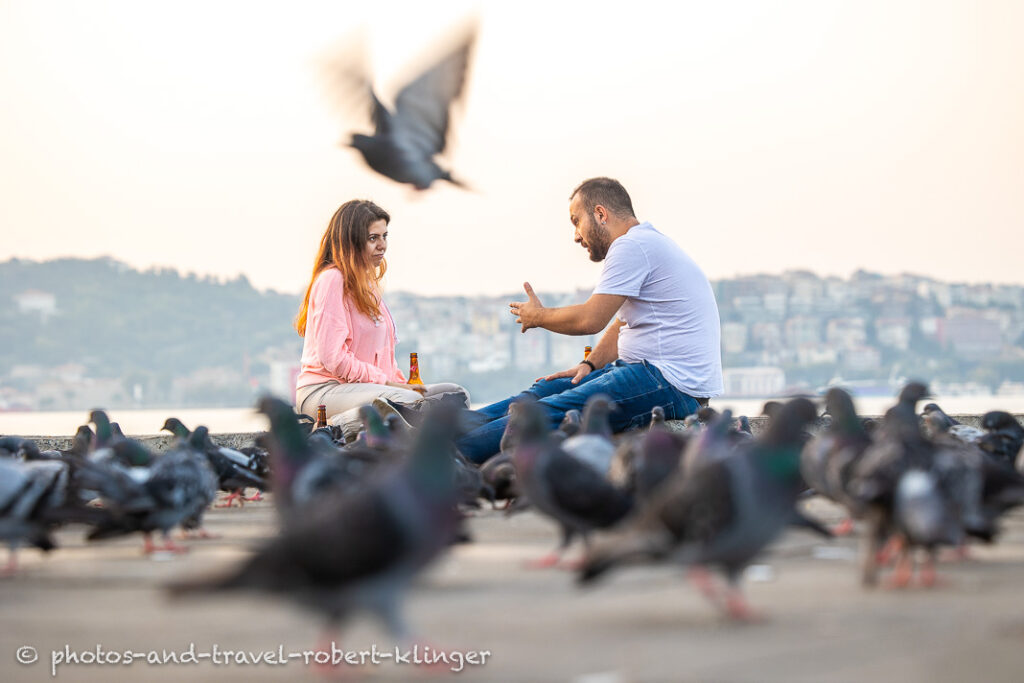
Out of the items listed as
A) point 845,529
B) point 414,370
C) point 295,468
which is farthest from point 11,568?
point 414,370

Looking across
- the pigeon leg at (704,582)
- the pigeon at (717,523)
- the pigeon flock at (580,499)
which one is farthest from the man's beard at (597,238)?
the pigeon leg at (704,582)

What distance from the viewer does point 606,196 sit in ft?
30.3

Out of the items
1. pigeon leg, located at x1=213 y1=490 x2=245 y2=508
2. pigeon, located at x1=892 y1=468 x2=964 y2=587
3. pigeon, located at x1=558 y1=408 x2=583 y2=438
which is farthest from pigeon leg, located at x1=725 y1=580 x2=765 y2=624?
pigeon leg, located at x1=213 y1=490 x2=245 y2=508

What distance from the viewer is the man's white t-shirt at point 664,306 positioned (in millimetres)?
8758

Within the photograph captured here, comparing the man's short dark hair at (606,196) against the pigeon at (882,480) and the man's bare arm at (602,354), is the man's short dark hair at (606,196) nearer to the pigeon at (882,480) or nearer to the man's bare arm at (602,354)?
the man's bare arm at (602,354)

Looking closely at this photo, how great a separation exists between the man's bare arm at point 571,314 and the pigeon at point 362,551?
16.7 feet

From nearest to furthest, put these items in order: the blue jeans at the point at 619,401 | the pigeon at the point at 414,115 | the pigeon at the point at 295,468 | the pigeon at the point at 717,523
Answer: the pigeon at the point at 717,523 → the pigeon at the point at 295,468 → the blue jeans at the point at 619,401 → the pigeon at the point at 414,115

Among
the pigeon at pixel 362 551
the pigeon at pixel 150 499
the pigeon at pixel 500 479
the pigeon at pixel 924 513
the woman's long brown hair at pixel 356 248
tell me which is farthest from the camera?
the woman's long brown hair at pixel 356 248

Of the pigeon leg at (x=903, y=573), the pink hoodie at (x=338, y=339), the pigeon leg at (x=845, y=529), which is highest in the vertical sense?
the pink hoodie at (x=338, y=339)

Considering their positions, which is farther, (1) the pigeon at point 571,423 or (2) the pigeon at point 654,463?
(1) the pigeon at point 571,423

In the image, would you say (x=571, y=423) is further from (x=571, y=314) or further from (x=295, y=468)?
(x=295, y=468)

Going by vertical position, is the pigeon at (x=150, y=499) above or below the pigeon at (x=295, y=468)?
below

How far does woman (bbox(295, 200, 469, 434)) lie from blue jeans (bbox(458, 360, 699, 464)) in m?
0.97

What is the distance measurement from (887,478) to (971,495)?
15.8 inches
